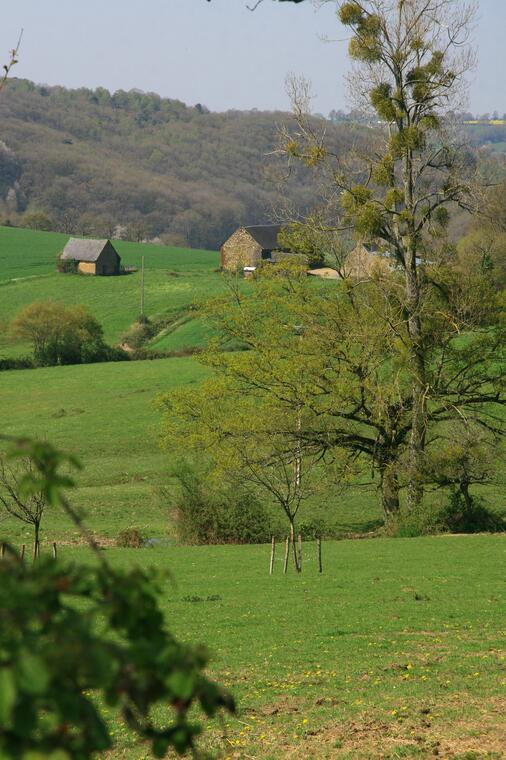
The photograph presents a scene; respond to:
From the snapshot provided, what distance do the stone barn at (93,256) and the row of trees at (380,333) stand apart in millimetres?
74821

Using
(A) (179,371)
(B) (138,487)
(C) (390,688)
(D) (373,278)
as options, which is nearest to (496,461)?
(D) (373,278)

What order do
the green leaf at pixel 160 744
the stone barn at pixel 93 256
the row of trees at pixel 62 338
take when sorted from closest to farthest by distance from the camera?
the green leaf at pixel 160 744
the row of trees at pixel 62 338
the stone barn at pixel 93 256

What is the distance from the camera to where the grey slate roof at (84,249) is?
111 metres

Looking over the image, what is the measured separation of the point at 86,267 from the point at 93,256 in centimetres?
170

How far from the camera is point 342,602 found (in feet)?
65.9

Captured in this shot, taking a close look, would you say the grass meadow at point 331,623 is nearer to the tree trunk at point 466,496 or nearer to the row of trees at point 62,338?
the tree trunk at point 466,496

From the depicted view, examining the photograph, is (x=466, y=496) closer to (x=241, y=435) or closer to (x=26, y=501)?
(x=241, y=435)

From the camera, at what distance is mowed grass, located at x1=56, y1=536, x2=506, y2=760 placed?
9.84 meters

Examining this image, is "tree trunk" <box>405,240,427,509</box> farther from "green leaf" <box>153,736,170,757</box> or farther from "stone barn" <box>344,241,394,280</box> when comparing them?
"green leaf" <box>153,736,170,757</box>

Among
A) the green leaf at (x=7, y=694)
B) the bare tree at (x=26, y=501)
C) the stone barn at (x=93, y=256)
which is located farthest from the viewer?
the stone barn at (x=93, y=256)

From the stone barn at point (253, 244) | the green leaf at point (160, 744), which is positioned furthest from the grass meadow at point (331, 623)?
the stone barn at point (253, 244)

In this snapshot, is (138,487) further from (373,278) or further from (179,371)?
(179,371)

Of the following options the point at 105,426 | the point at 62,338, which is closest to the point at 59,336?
the point at 62,338

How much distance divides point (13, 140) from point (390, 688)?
19051 cm
